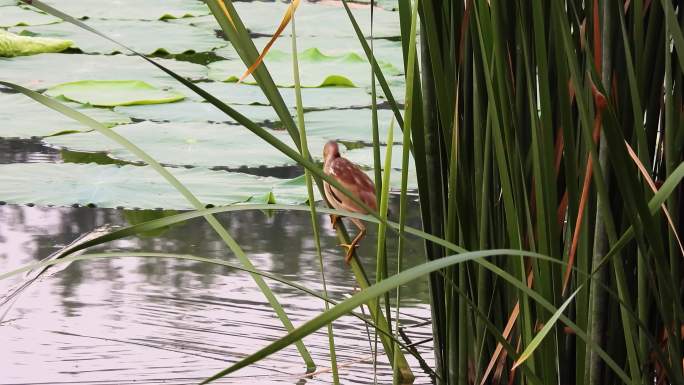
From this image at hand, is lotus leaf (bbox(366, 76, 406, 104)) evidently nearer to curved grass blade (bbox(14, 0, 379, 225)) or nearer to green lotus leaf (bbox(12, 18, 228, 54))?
green lotus leaf (bbox(12, 18, 228, 54))

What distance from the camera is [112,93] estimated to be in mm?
3584

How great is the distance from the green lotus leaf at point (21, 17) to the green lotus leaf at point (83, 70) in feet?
2.46

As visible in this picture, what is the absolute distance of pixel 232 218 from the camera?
2.55 meters

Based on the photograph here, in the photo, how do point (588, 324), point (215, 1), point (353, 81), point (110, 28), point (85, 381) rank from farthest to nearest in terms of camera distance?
point (110, 28)
point (353, 81)
point (85, 381)
point (588, 324)
point (215, 1)

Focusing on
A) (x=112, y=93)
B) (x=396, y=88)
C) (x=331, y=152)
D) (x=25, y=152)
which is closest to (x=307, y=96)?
(x=396, y=88)

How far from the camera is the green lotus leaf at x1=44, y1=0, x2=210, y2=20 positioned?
5.20 m

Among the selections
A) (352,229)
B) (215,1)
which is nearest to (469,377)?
(215,1)

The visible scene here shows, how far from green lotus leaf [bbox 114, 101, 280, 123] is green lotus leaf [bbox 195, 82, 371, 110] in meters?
0.07

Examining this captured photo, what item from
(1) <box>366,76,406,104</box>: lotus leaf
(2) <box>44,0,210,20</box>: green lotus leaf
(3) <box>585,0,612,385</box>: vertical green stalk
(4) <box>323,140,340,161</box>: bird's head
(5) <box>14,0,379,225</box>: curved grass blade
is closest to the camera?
(5) <box>14,0,379,225</box>: curved grass blade

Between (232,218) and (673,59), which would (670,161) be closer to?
(673,59)

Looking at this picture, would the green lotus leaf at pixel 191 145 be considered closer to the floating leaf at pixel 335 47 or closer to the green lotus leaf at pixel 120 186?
the green lotus leaf at pixel 120 186

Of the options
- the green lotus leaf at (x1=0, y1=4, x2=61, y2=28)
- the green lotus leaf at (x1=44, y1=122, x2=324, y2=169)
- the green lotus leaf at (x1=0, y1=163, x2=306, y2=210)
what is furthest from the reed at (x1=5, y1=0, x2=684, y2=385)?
the green lotus leaf at (x1=0, y1=4, x2=61, y2=28)

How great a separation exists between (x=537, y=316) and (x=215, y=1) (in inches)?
17.8

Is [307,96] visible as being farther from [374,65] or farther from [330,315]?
[330,315]
